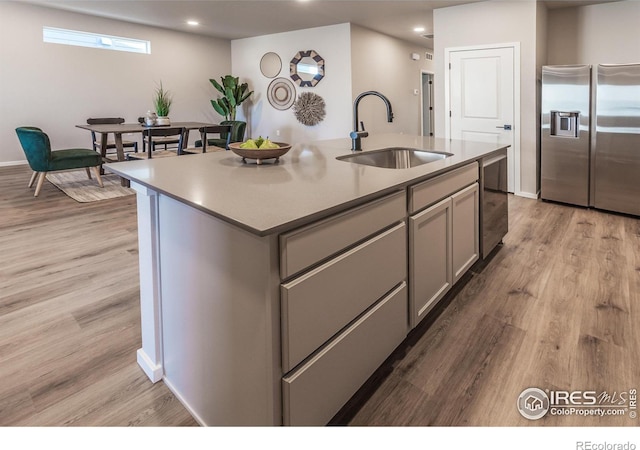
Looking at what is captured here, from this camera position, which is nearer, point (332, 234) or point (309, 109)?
point (332, 234)

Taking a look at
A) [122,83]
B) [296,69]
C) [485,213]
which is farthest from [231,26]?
[485,213]

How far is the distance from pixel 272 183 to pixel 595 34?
5712 mm

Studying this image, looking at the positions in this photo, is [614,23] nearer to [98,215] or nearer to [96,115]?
[98,215]

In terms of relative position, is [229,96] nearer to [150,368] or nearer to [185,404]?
[150,368]

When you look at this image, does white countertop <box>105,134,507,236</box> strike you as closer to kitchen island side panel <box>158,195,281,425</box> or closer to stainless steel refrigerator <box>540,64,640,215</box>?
kitchen island side panel <box>158,195,281,425</box>

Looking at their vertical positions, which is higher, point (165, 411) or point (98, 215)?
point (98, 215)

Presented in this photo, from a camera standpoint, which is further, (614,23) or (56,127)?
(56,127)

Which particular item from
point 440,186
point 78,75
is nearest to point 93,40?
point 78,75

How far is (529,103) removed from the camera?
16.9 feet

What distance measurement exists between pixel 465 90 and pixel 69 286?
5105 millimetres

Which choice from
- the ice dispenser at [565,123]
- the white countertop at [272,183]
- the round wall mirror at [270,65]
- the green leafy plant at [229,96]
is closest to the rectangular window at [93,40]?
the green leafy plant at [229,96]

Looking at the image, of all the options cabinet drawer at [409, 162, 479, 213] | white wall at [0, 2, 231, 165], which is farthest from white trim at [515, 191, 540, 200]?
white wall at [0, 2, 231, 165]

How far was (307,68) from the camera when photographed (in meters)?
7.61

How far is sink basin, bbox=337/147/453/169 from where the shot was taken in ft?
8.28
